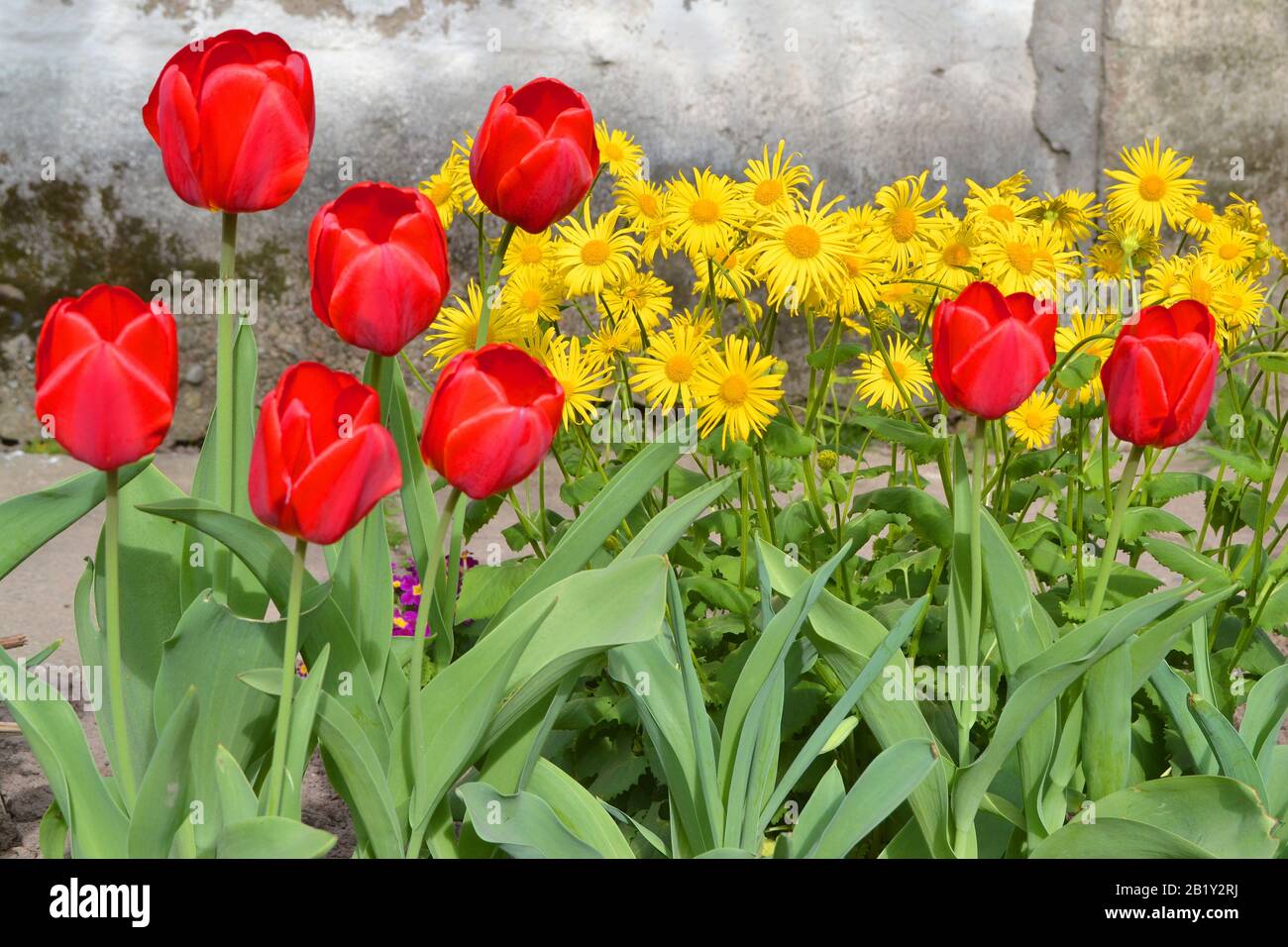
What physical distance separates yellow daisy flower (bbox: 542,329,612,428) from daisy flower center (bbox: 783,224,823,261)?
0.90 ft

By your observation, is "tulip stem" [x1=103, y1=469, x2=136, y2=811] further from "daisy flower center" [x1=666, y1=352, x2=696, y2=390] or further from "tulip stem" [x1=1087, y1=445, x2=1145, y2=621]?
"tulip stem" [x1=1087, y1=445, x2=1145, y2=621]

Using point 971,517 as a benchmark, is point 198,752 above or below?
below

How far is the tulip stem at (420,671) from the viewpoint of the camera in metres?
1.07

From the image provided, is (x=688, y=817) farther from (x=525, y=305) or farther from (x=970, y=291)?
(x=525, y=305)

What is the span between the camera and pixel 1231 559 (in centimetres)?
188

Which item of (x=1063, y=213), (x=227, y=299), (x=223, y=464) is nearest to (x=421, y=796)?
(x=223, y=464)

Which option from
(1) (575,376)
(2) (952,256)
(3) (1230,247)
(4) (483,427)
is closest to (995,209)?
(2) (952,256)

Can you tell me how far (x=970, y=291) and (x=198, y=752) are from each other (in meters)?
0.76

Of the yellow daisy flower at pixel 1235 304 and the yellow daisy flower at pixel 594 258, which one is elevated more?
the yellow daisy flower at pixel 594 258

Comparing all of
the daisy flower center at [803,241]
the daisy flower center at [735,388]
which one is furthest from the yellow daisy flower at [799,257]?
the daisy flower center at [735,388]

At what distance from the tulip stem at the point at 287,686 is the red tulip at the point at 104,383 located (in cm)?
14

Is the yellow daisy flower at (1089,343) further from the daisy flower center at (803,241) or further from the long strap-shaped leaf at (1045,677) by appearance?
the long strap-shaped leaf at (1045,677)

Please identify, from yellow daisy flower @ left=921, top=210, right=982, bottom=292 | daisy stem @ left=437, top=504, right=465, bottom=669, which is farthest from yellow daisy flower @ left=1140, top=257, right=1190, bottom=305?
daisy stem @ left=437, top=504, right=465, bottom=669

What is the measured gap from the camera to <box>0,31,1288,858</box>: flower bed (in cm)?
107
